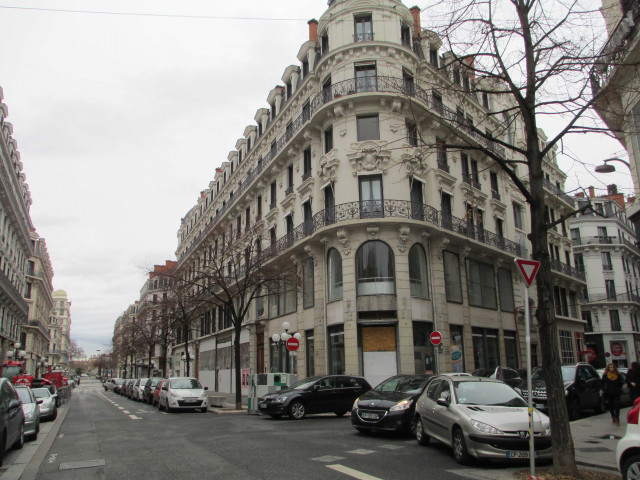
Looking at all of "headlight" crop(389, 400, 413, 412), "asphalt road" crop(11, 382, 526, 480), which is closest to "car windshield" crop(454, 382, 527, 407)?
"asphalt road" crop(11, 382, 526, 480)

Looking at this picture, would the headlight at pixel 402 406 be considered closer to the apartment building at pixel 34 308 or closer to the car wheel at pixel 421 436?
the car wheel at pixel 421 436

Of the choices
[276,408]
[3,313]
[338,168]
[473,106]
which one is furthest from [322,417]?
[3,313]

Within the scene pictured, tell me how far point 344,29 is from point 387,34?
229 cm

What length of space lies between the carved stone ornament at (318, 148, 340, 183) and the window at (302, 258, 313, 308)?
455 cm

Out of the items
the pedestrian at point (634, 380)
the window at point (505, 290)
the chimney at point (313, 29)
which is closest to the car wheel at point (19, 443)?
the pedestrian at point (634, 380)

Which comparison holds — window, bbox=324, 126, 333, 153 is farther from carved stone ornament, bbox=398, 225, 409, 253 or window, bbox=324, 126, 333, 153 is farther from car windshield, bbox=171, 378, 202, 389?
car windshield, bbox=171, 378, 202, 389

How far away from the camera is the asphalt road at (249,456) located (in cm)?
802

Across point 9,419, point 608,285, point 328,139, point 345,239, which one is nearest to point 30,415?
point 9,419

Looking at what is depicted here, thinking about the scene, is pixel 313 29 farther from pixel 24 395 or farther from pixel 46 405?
pixel 24 395

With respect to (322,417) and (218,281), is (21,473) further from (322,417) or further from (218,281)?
(218,281)

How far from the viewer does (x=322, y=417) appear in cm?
1773

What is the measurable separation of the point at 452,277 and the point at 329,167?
8.71 metres

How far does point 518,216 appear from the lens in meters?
34.9

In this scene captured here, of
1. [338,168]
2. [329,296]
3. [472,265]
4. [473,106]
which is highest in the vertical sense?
[473,106]
